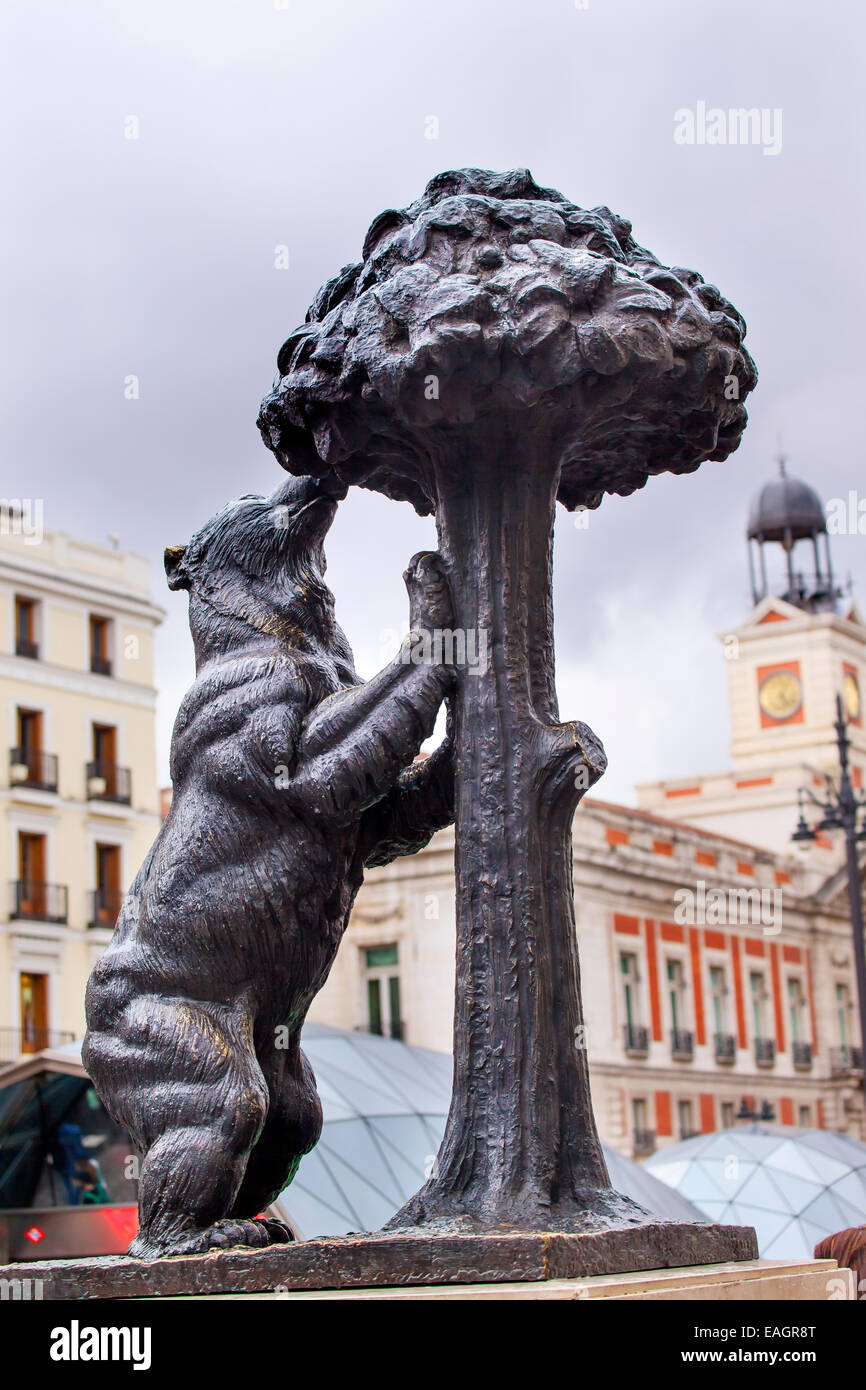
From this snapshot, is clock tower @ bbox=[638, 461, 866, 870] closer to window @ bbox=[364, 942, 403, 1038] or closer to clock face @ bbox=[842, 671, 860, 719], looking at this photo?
clock face @ bbox=[842, 671, 860, 719]

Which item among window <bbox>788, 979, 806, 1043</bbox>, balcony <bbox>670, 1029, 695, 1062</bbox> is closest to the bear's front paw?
balcony <bbox>670, 1029, 695, 1062</bbox>

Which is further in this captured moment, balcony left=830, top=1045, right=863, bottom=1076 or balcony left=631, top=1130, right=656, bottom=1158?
balcony left=830, top=1045, right=863, bottom=1076

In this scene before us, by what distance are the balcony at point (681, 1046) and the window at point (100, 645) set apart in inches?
565

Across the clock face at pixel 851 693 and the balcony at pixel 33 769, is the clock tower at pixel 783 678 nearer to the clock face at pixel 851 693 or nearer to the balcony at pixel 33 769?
the clock face at pixel 851 693

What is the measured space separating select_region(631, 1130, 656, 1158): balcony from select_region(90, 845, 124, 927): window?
450 inches

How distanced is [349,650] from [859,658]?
53886mm

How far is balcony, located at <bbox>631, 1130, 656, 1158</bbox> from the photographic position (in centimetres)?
3494

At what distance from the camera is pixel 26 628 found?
33.5 metres

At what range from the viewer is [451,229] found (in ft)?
13.7

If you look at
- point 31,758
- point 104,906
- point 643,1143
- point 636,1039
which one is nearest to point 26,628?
point 31,758

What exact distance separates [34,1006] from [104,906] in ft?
8.65

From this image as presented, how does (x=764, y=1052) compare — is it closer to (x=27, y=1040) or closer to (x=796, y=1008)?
(x=796, y=1008)

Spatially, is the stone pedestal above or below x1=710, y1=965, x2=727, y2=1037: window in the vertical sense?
below
